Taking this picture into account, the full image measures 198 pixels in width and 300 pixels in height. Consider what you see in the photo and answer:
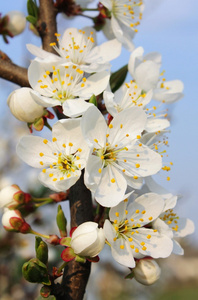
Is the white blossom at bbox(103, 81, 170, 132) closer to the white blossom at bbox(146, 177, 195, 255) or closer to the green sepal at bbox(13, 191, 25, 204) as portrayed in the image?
the white blossom at bbox(146, 177, 195, 255)

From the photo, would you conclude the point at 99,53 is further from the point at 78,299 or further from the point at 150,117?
the point at 78,299

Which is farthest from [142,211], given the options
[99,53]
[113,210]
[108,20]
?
[108,20]

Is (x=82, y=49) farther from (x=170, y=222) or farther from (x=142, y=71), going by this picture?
(x=170, y=222)

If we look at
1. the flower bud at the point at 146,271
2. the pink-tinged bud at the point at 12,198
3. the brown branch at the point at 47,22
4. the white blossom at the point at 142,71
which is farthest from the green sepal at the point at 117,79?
the flower bud at the point at 146,271

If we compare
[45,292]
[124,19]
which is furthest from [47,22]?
[45,292]

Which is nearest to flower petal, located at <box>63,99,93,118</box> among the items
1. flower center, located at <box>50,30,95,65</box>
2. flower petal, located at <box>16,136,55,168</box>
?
flower petal, located at <box>16,136,55,168</box>

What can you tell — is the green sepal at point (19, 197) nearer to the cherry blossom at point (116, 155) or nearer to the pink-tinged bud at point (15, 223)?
the pink-tinged bud at point (15, 223)

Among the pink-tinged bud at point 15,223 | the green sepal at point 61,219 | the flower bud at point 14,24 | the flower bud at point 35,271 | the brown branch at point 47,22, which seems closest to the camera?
the flower bud at point 35,271
